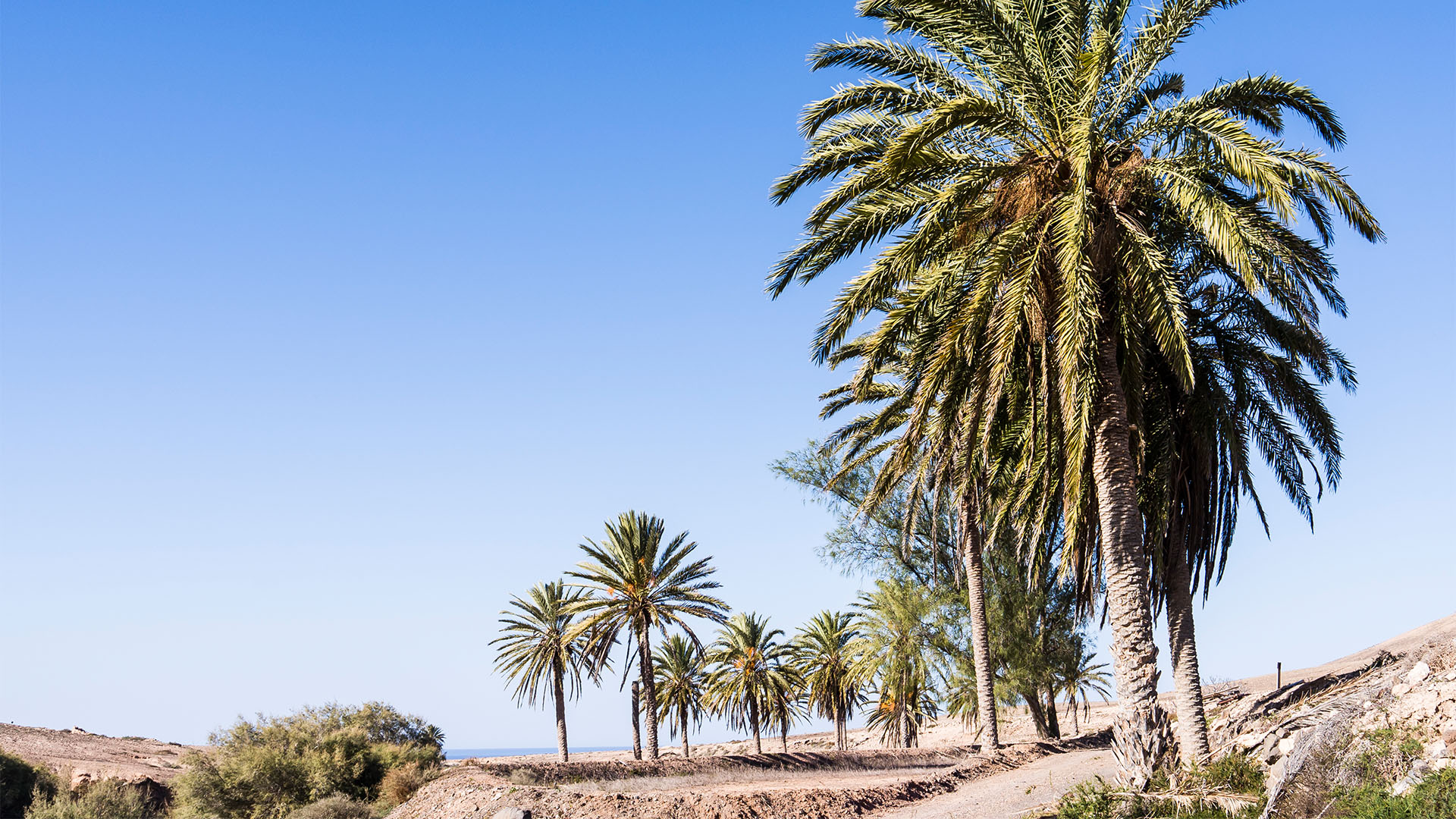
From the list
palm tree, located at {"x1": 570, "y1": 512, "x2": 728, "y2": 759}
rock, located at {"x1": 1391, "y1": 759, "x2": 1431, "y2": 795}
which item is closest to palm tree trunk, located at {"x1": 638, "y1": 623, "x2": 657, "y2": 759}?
palm tree, located at {"x1": 570, "y1": 512, "x2": 728, "y2": 759}

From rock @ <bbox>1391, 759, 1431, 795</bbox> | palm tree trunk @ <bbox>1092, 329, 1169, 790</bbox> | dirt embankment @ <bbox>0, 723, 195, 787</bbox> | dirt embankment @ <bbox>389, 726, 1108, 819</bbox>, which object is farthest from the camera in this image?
dirt embankment @ <bbox>0, 723, 195, 787</bbox>

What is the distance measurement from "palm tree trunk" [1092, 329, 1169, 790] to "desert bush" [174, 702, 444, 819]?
23.2 m

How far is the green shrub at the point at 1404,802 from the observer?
26.1 ft

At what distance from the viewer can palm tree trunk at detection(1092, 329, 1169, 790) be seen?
1059 centimetres

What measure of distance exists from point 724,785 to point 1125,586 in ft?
45.3

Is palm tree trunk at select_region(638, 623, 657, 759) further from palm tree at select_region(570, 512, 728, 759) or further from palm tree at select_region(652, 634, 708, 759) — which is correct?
palm tree at select_region(652, 634, 708, 759)

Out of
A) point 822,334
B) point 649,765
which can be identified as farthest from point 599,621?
point 822,334

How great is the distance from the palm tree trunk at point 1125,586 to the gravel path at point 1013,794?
52.2 inches

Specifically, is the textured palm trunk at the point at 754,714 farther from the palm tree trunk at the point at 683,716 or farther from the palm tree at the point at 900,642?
the palm tree at the point at 900,642

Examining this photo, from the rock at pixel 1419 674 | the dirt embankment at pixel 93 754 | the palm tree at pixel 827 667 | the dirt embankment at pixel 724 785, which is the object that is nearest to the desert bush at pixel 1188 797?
the rock at pixel 1419 674

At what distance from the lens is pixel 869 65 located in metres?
13.4

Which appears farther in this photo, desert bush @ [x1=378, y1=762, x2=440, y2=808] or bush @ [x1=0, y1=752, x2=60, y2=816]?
bush @ [x1=0, y1=752, x2=60, y2=816]

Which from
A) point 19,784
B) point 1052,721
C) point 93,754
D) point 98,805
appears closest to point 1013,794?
point 1052,721

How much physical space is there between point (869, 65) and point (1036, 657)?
72.7 feet
